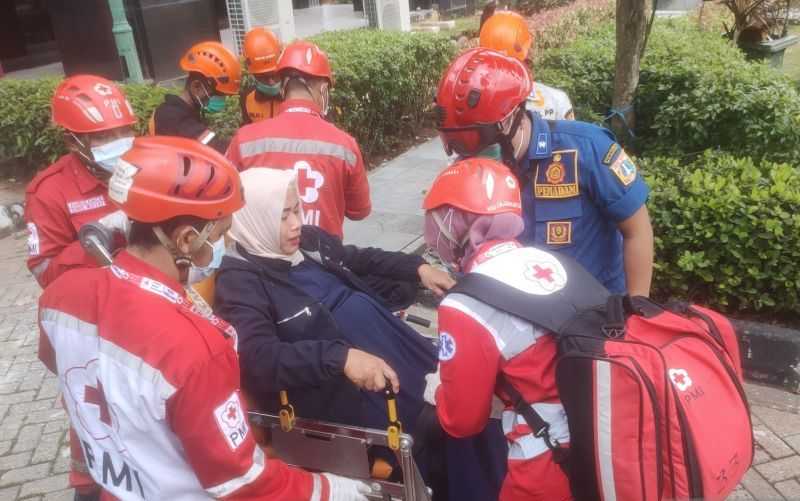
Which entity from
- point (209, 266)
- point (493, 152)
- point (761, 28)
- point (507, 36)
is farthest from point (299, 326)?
point (761, 28)

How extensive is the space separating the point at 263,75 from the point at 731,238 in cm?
355

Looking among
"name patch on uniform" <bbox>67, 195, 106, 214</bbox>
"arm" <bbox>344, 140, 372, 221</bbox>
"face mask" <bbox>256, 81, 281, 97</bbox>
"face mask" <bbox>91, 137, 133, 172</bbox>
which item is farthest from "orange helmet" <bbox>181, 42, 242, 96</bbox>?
"name patch on uniform" <bbox>67, 195, 106, 214</bbox>

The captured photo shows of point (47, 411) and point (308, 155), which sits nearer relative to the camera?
point (308, 155)

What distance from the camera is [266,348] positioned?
2.04 meters

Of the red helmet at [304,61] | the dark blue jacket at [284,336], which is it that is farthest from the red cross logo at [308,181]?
the dark blue jacket at [284,336]

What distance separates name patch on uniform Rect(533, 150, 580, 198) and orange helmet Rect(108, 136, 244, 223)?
4.32 feet

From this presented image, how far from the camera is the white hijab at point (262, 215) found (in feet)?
7.30

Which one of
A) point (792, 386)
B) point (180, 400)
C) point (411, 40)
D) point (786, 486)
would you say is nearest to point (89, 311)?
point (180, 400)

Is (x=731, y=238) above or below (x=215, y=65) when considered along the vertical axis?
→ below

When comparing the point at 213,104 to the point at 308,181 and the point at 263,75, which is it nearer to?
the point at 263,75

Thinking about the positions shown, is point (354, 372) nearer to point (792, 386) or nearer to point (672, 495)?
point (672, 495)

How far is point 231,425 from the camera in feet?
5.20

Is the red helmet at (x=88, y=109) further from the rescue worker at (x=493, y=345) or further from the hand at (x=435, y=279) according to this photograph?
the rescue worker at (x=493, y=345)

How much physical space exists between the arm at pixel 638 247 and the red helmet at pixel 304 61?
199cm
